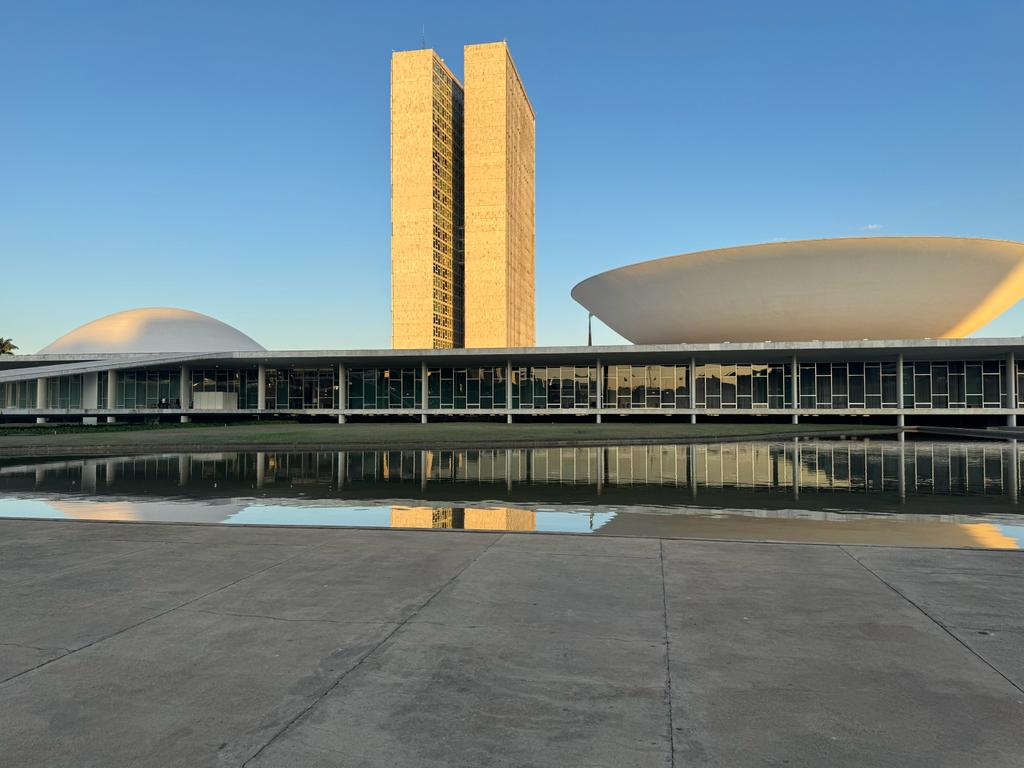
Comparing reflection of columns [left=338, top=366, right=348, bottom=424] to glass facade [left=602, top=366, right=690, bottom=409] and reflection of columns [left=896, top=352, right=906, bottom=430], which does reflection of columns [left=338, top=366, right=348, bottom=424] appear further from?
reflection of columns [left=896, top=352, right=906, bottom=430]

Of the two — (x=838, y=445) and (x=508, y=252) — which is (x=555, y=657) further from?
(x=508, y=252)

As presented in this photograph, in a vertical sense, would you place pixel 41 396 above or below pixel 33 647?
above

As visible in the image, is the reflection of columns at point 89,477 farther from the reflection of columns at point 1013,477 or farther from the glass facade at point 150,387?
the glass facade at point 150,387

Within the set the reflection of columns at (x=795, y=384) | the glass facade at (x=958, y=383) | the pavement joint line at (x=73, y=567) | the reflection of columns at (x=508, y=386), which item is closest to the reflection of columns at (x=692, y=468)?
the pavement joint line at (x=73, y=567)

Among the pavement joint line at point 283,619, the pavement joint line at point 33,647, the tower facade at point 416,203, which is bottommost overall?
the pavement joint line at point 283,619

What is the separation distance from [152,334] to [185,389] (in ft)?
109

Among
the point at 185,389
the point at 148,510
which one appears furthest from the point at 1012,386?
the point at 185,389

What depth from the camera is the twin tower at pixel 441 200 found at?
12525 centimetres

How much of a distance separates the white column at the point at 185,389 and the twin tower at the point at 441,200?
235 feet

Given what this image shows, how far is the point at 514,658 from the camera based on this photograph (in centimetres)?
420

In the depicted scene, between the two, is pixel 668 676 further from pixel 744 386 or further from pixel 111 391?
pixel 111 391

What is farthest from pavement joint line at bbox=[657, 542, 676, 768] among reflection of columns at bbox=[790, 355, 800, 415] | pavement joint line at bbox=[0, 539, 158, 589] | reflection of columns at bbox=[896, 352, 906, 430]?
reflection of columns at bbox=[896, 352, 906, 430]

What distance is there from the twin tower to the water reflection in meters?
106

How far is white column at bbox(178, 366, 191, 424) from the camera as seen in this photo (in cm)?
5194
